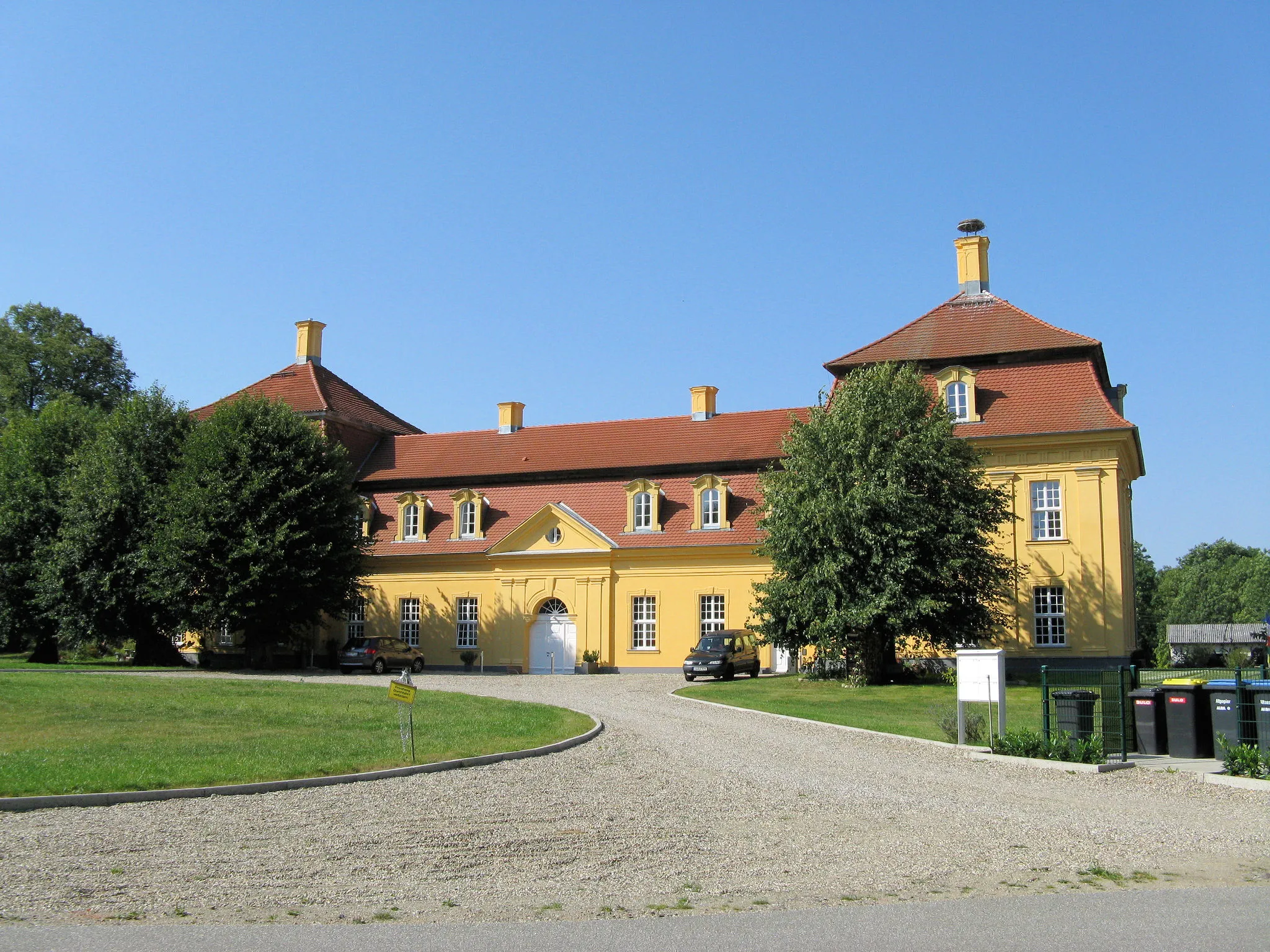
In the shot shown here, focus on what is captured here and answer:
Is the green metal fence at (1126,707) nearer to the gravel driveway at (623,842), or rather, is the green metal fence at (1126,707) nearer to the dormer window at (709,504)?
the gravel driveway at (623,842)

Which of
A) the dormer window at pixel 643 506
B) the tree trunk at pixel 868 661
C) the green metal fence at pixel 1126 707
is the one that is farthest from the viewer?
the dormer window at pixel 643 506

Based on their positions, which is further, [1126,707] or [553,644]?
[553,644]

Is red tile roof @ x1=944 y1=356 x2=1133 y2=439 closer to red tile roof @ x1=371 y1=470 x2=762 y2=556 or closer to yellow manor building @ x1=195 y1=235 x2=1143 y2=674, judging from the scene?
yellow manor building @ x1=195 y1=235 x2=1143 y2=674

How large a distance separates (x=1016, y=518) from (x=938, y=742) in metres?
18.3

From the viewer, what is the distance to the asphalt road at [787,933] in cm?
698

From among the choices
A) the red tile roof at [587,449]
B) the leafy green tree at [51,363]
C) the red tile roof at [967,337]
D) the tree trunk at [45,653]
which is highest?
the leafy green tree at [51,363]

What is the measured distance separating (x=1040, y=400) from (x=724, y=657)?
12.7 m

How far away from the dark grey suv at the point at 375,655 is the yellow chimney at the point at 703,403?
46.6 feet

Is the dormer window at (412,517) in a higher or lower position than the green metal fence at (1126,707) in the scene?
higher

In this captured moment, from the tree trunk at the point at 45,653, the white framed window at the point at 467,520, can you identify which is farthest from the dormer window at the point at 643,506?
the tree trunk at the point at 45,653

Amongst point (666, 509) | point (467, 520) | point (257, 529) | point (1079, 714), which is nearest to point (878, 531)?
point (666, 509)

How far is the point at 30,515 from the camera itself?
4122 cm

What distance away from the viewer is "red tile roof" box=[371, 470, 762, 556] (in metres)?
40.8

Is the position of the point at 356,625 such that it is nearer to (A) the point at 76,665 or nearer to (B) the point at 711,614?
(A) the point at 76,665
